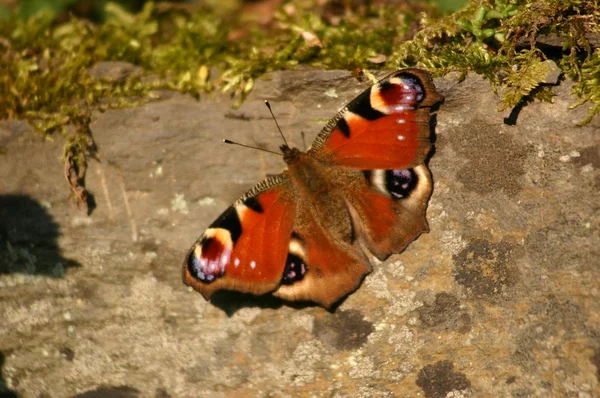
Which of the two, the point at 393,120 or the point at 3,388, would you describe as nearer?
the point at 393,120

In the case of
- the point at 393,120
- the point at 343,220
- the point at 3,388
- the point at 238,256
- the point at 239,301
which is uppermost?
the point at 393,120

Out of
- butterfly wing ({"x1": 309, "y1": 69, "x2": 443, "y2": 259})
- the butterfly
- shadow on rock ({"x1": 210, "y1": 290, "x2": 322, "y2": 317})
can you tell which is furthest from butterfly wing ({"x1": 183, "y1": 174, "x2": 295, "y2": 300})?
butterfly wing ({"x1": 309, "y1": 69, "x2": 443, "y2": 259})

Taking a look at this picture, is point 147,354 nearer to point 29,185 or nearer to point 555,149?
point 29,185

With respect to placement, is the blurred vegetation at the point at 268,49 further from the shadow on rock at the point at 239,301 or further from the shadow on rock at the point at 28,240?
the shadow on rock at the point at 239,301

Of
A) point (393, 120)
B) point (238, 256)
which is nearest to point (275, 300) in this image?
point (238, 256)

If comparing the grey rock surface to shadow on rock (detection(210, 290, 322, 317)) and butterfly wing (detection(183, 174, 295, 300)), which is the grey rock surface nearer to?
shadow on rock (detection(210, 290, 322, 317))

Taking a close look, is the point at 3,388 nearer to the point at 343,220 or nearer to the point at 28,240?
the point at 28,240

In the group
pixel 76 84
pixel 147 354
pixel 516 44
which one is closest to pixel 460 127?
pixel 516 44

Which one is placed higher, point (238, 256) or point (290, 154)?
point (290, 154)
